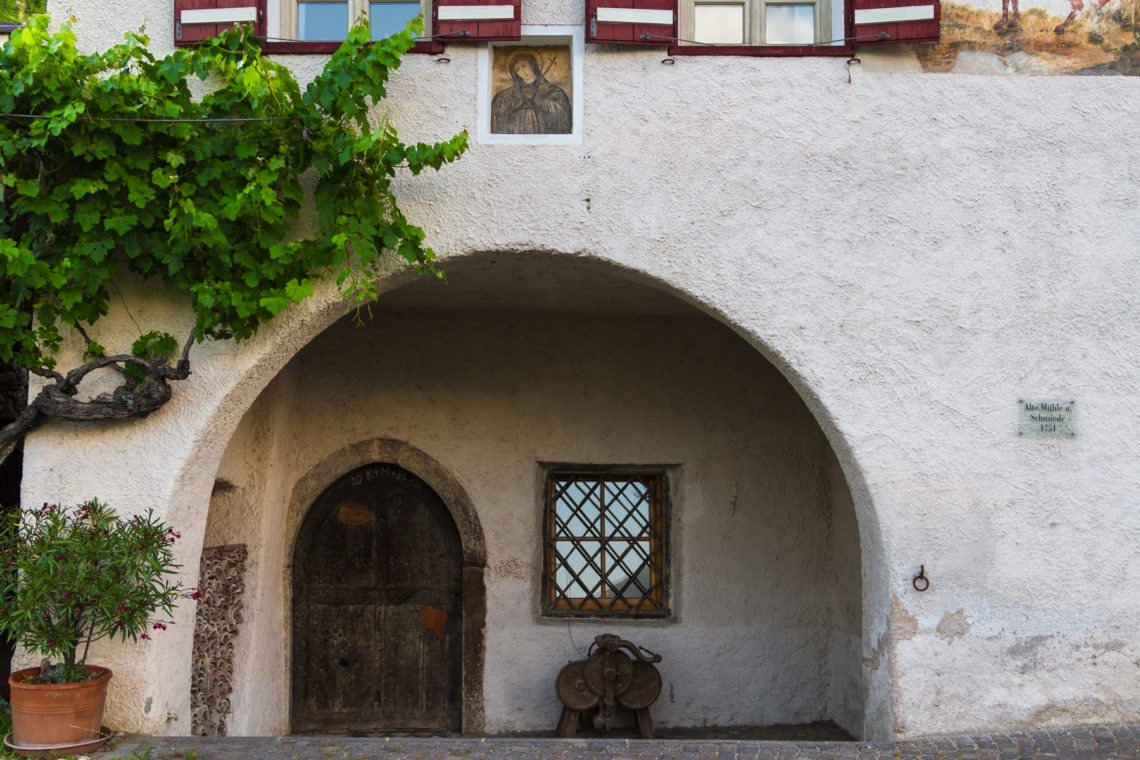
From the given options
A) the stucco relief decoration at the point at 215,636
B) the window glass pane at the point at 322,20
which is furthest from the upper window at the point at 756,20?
the stucco relief decoration at the point at 215,636

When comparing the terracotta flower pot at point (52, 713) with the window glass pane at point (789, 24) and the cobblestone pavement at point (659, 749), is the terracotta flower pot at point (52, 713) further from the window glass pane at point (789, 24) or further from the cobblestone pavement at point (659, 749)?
the window glass pane at point (789, 24)

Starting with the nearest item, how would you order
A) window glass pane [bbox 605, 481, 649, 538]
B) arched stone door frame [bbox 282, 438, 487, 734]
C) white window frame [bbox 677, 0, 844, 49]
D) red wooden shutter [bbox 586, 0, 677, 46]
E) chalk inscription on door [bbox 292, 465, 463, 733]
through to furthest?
1. red wooden shutter [bbox 586, 0, 677, 46]
2. white window frame [bbox 677, 0, 844, 49]
3. arched stone door frame [bbox 282, 438, 487, 734]
4. chalk inscription on door [bbox 292, 465, 463, 733]
5. window glass pane [bbox 605, 481, 649, 538]

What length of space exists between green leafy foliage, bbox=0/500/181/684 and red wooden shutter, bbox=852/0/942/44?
12.1ft

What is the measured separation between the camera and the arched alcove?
5859 millimetres

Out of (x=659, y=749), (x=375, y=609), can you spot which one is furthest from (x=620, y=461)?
(x=659, y=749)

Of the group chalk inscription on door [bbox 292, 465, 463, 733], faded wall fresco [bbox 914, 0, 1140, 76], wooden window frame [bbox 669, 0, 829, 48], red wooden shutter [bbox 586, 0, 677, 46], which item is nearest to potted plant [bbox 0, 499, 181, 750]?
chalk inscription on door [bbox 292, 465, 463, 733]

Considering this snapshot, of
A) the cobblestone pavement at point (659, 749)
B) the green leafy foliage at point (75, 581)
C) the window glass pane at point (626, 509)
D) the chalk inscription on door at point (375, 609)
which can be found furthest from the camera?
the window glass pane at point (626, 509)

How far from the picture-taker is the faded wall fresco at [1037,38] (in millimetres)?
4309

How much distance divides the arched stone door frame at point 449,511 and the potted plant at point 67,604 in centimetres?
206

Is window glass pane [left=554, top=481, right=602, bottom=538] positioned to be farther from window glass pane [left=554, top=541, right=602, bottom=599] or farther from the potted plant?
the potted plant

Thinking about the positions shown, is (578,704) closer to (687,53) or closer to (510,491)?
(510,491)

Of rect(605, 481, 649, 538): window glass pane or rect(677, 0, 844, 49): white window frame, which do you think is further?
rect(605, 481, 649, 538): window glass pane

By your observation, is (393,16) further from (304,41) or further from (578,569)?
(578,569)

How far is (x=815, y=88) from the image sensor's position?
4.26m
